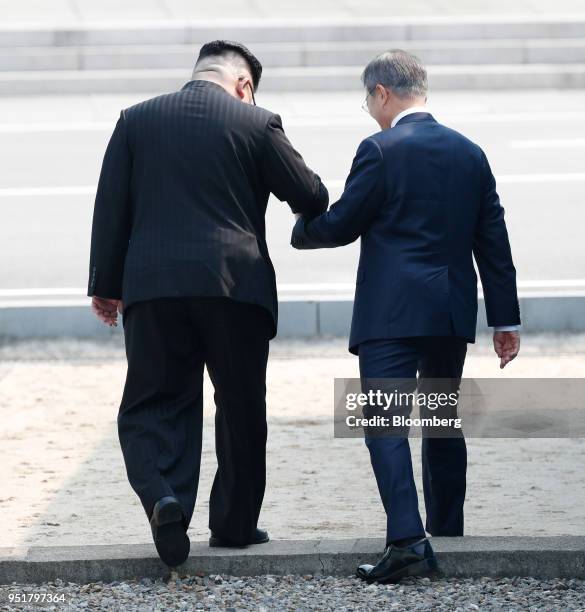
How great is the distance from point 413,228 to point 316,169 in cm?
788

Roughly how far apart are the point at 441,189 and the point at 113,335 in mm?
4441

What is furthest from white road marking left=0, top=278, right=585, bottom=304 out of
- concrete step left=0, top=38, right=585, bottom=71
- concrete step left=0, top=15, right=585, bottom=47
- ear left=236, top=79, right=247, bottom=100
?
concrete step left=0, top=15, right=585, bottom=47

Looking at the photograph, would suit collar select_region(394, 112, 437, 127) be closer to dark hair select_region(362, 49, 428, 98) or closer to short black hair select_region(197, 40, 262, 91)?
dark hair select_region(362, 49, 428, 98)

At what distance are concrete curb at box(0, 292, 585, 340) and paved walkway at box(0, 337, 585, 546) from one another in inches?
4.2

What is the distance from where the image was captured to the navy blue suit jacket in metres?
4.43

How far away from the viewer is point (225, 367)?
14.7ft

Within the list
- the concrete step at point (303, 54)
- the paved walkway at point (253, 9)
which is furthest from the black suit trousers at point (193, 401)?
the paved walkway at point (253, 9)

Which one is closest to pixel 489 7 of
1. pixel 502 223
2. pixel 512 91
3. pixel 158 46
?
pixel 512 91

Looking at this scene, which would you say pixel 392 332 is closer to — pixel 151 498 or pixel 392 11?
pixel 151 498

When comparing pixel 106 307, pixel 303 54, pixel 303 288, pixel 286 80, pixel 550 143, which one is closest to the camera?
pixel 106 307

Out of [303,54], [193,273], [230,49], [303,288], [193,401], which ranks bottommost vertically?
[193,401]

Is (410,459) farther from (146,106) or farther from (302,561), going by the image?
(146,106)

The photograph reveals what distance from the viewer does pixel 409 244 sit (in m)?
4.44

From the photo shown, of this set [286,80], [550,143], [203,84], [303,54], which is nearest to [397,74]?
[203,84]
